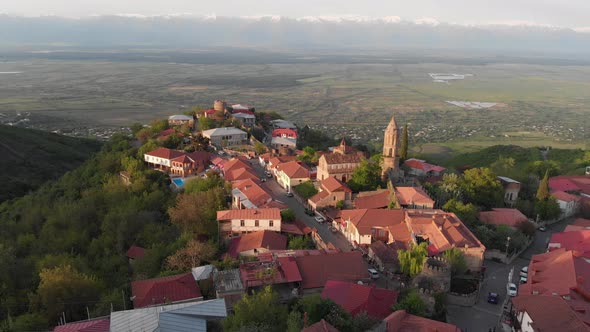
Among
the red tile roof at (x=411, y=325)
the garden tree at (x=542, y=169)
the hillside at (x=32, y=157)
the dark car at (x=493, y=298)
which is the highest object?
the red tile roof at (x=411, y=325)

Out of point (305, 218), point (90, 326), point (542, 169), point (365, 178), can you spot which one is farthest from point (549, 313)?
point (542, 169)

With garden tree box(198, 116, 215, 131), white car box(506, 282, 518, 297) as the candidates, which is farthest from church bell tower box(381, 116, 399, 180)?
garden tree box(198, 116, 215, 131)

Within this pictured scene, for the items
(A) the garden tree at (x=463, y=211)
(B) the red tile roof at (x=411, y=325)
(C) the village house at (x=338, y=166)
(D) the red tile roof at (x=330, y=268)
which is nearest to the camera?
(B) the red tile roof at (x=411, y=325)

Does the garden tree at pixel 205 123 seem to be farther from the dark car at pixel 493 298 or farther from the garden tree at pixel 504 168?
the dark car at pixel 493 298

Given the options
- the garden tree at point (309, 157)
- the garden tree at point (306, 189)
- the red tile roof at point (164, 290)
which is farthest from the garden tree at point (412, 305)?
the garden tree at point (309, 157)

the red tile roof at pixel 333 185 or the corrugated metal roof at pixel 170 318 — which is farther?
the red tile roof at pixel 333 185

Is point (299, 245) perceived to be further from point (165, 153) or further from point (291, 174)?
point (165, 153)

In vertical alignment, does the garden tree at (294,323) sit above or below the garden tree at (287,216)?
above
